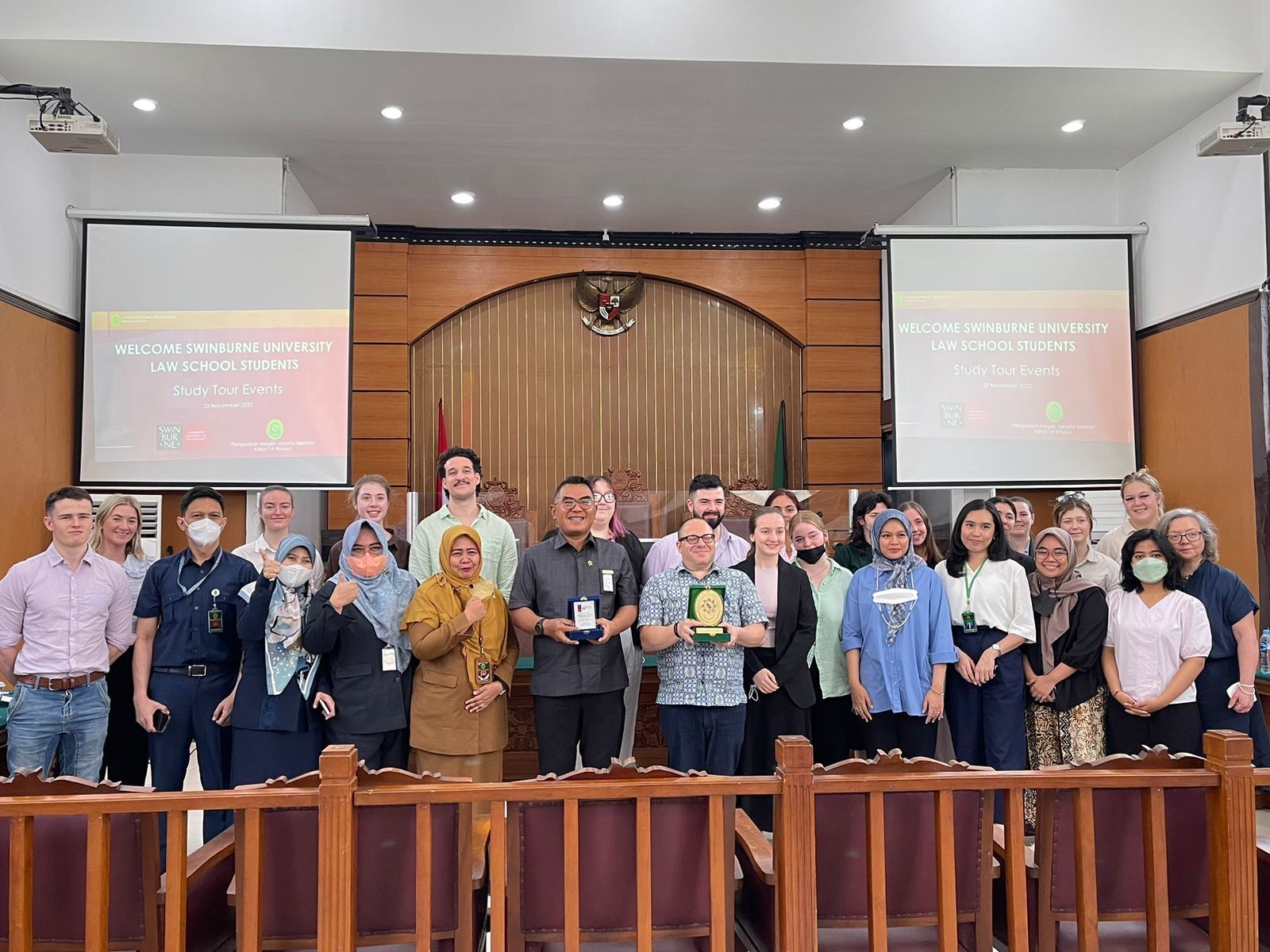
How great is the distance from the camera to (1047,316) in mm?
6023

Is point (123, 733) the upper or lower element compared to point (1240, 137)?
lower

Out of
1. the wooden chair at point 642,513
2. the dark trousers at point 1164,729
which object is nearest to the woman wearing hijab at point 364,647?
the dark trousers at point 1164,729

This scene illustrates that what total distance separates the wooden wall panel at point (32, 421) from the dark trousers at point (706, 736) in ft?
11.9

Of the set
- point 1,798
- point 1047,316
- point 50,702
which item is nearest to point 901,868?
point 1,798

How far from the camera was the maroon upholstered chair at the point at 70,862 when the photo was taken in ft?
5.87

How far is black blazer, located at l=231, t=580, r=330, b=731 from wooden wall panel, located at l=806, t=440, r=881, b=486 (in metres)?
5.12

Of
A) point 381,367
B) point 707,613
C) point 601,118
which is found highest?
point 601,118

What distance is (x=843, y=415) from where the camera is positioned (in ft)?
24.9

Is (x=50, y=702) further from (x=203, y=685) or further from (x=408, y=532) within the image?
(x=408, y=532)

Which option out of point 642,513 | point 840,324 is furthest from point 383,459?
point 840,324

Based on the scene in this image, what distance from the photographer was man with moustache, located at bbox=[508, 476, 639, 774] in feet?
10.6

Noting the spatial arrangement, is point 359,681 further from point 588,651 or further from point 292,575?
point 588,651

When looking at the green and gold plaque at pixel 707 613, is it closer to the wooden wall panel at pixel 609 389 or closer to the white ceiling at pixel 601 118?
the white ceiling at pixel 601 118

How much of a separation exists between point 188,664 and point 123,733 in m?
0.47
